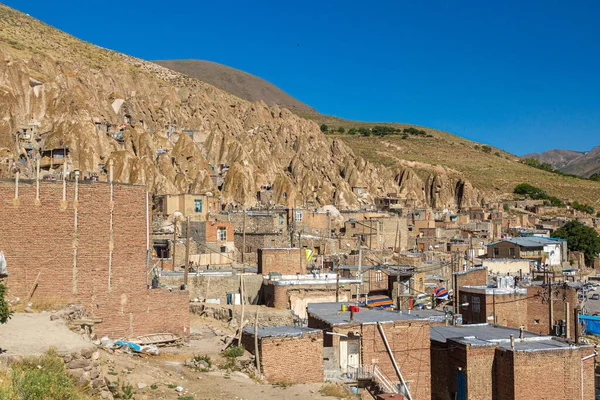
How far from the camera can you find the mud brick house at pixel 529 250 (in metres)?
55.9

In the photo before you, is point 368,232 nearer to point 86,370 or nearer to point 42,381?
point 86,370

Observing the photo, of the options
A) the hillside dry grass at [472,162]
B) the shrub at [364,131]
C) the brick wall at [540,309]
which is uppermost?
the shrub at [364,131]

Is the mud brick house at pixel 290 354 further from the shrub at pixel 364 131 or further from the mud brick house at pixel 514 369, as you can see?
the shrub at pixel 364 131

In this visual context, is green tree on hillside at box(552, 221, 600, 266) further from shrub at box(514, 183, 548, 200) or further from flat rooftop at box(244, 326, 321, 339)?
flat rooftop at box(244, 326, 321, 339)

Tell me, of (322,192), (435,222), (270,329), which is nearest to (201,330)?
(270,329)

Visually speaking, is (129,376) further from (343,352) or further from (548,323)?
(548,323)

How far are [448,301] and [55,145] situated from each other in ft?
142

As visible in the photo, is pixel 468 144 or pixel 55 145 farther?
pixel 468 144

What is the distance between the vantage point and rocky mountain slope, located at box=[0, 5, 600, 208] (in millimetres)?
65875

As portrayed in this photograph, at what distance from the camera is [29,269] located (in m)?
20.1

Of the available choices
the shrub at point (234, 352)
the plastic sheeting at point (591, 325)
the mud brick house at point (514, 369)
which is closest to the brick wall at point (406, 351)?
the mud brick house at point (514, 369)

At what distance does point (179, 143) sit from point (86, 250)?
59.8m

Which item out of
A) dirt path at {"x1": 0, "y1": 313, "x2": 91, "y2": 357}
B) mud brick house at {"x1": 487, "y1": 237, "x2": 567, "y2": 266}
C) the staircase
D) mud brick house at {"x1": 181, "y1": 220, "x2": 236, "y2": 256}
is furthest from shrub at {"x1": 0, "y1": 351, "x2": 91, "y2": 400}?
mud brick house at {"x1": 487, "y1": 237, "x2": 567, "y2": 266}

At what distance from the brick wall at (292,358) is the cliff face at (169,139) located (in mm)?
37174
